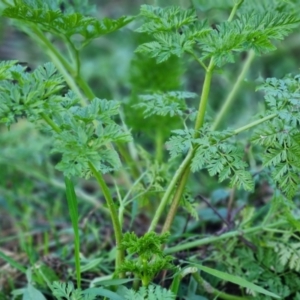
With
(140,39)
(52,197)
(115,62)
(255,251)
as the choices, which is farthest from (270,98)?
(115,62)

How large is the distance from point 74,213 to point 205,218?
54cm

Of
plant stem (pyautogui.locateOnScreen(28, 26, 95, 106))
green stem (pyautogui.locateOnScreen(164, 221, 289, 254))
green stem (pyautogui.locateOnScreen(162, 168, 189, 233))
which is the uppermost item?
plant stem (pyautogui.locateOnScreen(28, 26, 95, 106))

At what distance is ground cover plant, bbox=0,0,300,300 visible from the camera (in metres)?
0.85

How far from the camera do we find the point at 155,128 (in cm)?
150

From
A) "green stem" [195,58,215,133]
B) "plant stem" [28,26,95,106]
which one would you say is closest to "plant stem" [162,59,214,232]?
"green stem" [195,58,215,133]

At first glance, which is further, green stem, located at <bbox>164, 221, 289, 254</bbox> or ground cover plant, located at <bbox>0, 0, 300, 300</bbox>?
green stem, located at <bbox>164, 221, 289, 254</bbox>

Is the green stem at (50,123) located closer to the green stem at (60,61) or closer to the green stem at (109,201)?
the green stem at (109,201)

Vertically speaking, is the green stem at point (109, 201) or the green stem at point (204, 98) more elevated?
the green stem at point (204, 98)

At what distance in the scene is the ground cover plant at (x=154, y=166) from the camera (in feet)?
2.78

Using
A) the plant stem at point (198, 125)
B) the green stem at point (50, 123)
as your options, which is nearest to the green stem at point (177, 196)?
the plant stem at point (198, 125)

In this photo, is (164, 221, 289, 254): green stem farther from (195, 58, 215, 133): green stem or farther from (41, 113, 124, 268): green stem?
(195, 58, 215, 133): green stem

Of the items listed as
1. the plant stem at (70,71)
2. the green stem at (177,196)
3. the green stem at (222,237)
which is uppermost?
the plant stem at (70,71)

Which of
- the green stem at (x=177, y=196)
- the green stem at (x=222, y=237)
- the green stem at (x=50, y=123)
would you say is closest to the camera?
the green stem at (x=50, y=123)

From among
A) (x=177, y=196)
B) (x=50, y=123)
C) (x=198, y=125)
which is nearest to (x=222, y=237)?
(x=177, y=196)
